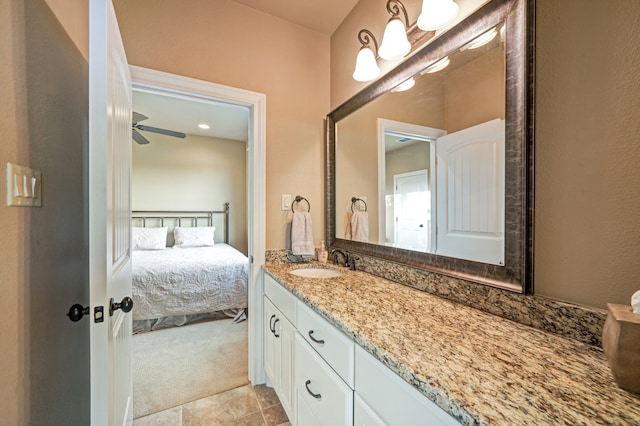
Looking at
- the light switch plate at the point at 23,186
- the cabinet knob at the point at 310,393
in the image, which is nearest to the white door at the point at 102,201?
the light switch plate at the point at 23,186

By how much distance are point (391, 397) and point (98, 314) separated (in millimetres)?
912

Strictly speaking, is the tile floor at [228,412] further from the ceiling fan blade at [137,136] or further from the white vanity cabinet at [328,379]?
the ceiling fan blade at [137,136]

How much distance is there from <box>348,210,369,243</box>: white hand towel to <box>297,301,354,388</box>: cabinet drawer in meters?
0.69

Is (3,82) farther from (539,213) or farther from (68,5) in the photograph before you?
(539,213)

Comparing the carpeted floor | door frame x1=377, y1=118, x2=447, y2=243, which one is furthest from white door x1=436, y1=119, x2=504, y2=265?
the carpeted floor

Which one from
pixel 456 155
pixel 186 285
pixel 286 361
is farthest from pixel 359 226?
pixel 186 285

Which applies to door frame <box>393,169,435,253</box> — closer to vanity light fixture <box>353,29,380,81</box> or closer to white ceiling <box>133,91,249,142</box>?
vanity light fixture <box>353,29,380,81</box>

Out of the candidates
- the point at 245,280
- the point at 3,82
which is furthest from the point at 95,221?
the point at 245,280

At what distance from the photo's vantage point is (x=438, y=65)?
1.21 metres

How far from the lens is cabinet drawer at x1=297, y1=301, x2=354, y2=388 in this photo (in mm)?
854

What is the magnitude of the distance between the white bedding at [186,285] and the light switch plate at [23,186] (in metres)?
2.09

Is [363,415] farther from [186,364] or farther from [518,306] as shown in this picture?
[186,364]

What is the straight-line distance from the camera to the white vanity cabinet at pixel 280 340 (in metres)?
1.34

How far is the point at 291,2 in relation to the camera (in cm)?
179
